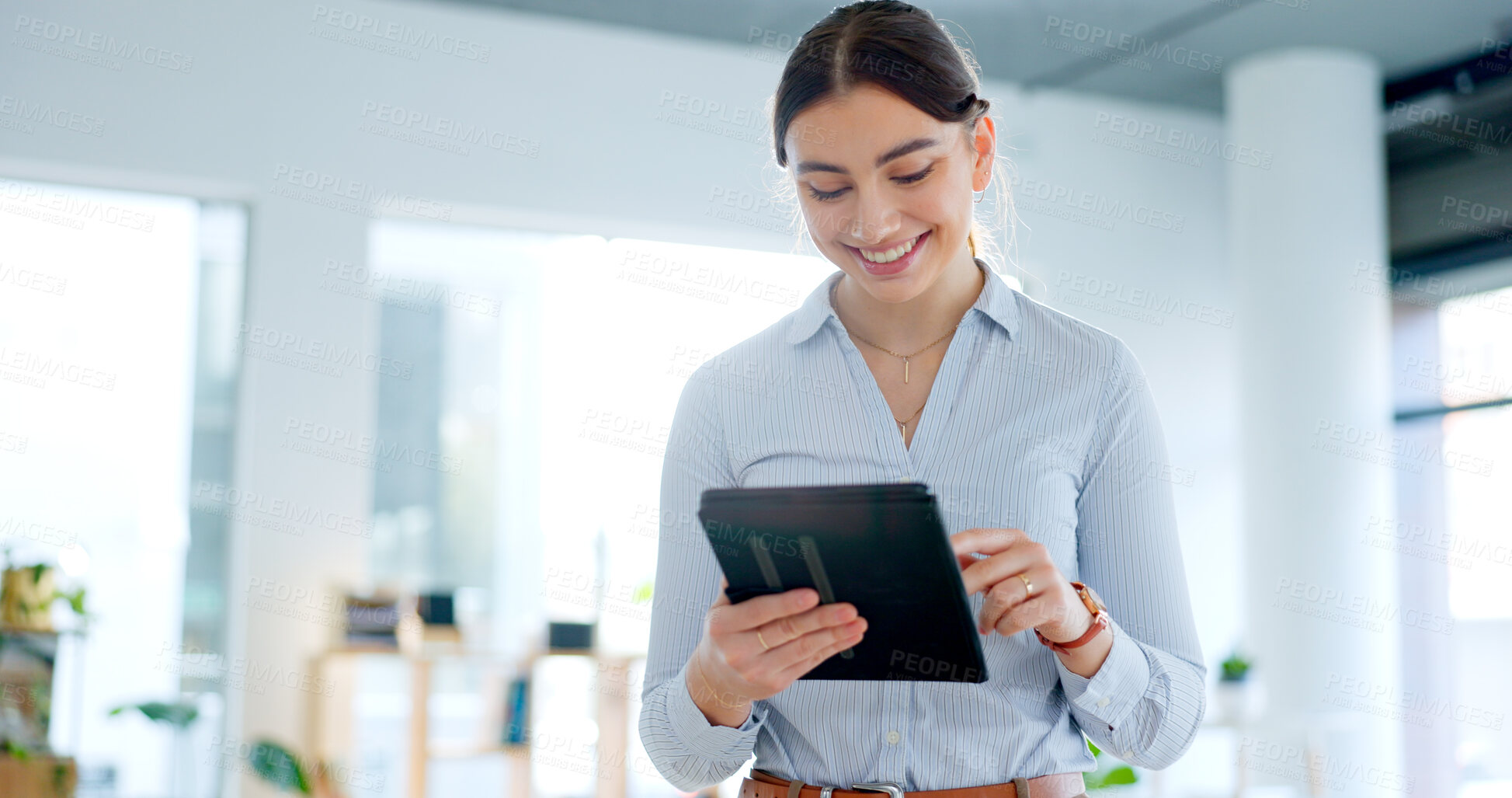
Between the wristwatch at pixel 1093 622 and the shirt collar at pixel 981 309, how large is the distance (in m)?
0.29

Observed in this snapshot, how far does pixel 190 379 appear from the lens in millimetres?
4613

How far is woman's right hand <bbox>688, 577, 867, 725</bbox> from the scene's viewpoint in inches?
39.3

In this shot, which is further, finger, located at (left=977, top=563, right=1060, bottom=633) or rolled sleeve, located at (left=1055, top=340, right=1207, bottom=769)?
rolled sleeve, located at (left=1055, top=340, right=1207, bottom=769)

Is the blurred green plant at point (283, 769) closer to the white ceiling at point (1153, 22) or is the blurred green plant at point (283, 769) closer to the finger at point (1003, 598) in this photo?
the white ceiling at point (1153, 22)

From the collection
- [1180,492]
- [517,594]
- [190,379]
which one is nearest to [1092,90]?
[1180,492]

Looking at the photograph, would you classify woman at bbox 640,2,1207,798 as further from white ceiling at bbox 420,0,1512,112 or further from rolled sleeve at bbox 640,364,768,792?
white ceiling at bbox 420,0,1512,112

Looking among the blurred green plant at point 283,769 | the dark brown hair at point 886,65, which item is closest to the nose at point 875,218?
the dark brown hair at point 886,65

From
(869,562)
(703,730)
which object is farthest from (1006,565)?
(703,730)

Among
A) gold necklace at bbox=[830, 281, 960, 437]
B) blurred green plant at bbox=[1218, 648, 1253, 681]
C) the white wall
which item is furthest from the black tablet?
blurred green plant at bbox=[1218, 648, 1253, 681]

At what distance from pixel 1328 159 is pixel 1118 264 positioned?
103cm

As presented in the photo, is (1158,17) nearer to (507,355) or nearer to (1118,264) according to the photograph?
(1118,264)

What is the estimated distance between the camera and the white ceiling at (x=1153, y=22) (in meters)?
5.05

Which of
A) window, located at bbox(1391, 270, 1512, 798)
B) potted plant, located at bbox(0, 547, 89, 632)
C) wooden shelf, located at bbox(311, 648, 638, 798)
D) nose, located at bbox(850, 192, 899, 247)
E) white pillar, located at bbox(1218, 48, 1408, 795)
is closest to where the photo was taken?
nose, located at bbox(850, 192, 899, 247)

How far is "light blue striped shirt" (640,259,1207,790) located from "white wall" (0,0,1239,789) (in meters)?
2.92
